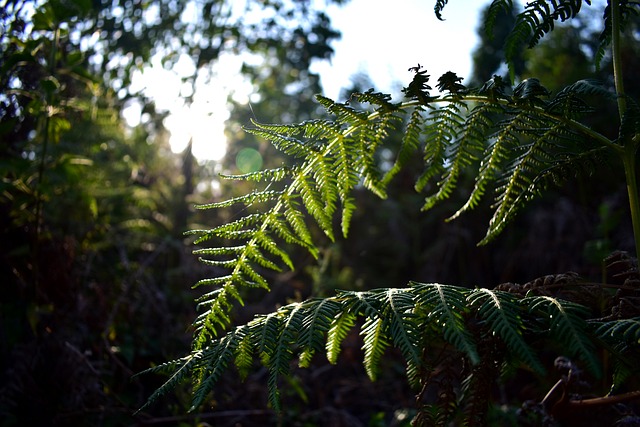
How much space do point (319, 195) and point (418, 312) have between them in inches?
16.9

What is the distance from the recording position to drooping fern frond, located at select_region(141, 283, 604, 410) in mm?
1155

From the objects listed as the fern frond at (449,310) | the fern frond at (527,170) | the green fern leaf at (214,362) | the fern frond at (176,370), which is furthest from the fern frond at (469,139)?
the fern frond at (176,370)

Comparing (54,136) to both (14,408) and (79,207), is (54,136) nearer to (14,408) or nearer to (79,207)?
(79,207)

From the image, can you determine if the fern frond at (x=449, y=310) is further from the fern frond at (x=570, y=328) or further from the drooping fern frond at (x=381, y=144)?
the drooping fern frond at (x=381, y=144)

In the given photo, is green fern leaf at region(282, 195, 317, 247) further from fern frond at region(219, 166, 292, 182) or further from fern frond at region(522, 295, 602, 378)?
fern frond at region(522, 295, 602, 378)

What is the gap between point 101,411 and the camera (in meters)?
2.35

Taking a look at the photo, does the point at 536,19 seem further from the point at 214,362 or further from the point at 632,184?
the point at 214,362

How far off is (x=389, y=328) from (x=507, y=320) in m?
0.27

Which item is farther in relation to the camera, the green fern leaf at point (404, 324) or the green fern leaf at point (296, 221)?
the green fern leaf at point (296, 221)

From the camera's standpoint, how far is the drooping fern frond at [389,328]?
3.79 ft

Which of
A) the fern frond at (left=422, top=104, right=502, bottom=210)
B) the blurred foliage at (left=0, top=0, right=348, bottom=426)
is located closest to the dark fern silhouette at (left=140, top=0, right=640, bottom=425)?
the fern frond at (left=422, top=104, right=502, bottom=210)

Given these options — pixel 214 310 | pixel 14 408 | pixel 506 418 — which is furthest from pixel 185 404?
pixel 506 418

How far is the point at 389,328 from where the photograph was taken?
1253 mm

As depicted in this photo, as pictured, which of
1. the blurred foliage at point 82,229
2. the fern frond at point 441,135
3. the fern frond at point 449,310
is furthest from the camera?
the blurred foliage at point 82,229
